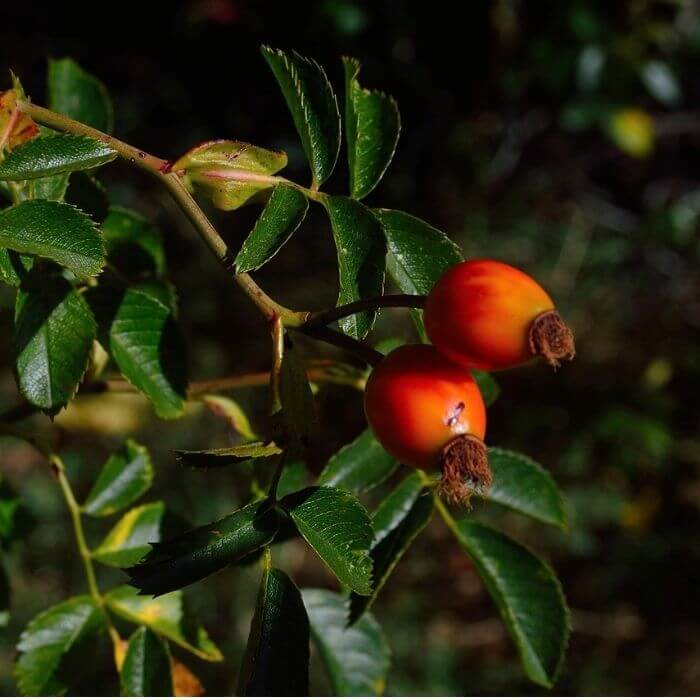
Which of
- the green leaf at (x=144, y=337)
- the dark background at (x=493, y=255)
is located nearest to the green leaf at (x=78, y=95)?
the green leaf at (x=144, y=337)

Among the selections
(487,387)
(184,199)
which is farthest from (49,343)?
(487,387)

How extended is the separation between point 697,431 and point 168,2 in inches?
110

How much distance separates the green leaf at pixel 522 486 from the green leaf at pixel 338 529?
389 mm

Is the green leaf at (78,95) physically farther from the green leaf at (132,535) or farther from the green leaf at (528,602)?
the green leaf at (528,602)

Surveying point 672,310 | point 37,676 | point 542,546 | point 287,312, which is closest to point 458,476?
point 287,312

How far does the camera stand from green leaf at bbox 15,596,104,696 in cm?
113

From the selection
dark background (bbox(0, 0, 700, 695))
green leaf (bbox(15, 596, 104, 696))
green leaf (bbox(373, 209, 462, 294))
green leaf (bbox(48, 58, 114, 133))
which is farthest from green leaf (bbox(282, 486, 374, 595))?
dark background (bbox(0, 0, 700, 695))

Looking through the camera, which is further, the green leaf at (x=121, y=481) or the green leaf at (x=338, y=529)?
the green leaf at (x=121, y=481)

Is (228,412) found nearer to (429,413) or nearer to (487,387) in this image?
(487,387)

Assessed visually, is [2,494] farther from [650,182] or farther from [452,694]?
[650,182]

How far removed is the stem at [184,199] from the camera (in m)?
0.88

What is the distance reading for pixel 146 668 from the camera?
3.75ft

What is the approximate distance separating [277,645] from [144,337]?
42cm

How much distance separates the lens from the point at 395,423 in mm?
841
